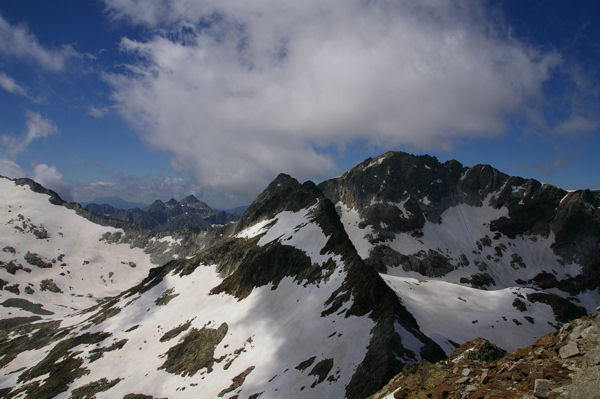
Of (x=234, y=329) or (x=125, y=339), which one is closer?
(x=234, y=329)

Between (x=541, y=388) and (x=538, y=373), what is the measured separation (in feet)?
3.87

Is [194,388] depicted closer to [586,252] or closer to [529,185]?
[586,252]

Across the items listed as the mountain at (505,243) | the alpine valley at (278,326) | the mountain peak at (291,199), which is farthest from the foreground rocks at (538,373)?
the mountain at (505,243)

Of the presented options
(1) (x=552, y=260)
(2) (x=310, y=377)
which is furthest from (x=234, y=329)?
(1) (x=552, y=260)

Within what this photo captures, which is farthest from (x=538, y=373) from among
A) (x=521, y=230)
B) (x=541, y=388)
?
(x=521, y=230)

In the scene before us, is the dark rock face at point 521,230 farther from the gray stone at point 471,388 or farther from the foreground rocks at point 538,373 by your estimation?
the gray stone at point 471,388

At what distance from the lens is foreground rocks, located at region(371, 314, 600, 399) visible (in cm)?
842

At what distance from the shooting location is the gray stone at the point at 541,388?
8.41 meters

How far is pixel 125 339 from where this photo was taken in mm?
66688

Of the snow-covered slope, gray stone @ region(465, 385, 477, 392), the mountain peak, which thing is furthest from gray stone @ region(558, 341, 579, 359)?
the mountain peak

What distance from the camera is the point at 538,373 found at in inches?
373

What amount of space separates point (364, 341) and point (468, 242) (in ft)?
581

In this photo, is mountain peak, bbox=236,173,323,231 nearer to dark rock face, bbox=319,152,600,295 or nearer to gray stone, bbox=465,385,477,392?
gray stone, bbox=465,385,477,392

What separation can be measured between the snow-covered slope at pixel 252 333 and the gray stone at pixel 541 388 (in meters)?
16.2
